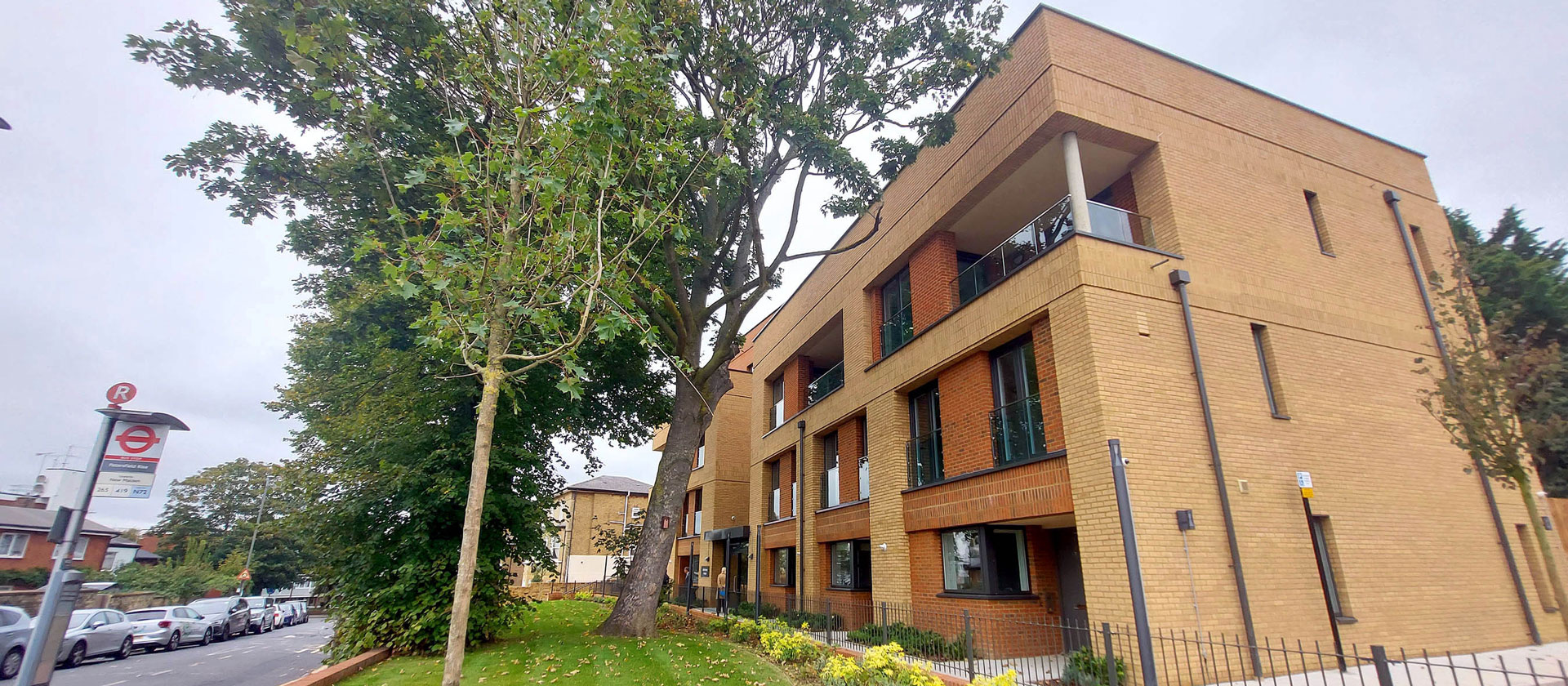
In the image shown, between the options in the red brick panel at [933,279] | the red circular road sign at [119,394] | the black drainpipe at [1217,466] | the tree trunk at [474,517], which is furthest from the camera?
the red brick panel at [933,279]

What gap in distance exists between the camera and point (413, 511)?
36.2 ft

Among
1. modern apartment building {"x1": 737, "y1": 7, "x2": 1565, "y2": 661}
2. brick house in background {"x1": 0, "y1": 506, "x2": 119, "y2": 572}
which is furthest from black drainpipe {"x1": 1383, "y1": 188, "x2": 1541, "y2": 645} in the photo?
brick house in background {"x1": 0, "y1": 506, "x2": 119, "y2": 572}

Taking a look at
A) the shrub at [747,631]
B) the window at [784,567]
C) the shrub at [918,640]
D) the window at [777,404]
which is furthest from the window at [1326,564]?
the window at [777,404]

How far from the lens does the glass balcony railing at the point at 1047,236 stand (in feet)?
32.5

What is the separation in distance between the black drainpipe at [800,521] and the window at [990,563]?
19.7 feet

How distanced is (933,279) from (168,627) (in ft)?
72.5

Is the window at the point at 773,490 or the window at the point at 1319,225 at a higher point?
the window at the point at 1319,225

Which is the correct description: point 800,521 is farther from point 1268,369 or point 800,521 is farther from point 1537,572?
point 1537,572

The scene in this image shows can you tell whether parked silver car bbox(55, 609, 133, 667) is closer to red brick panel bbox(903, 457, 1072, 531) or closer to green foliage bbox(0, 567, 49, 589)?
red brick panel bbox(903, 457, 1072, 531)

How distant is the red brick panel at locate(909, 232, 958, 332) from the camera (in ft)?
43.6

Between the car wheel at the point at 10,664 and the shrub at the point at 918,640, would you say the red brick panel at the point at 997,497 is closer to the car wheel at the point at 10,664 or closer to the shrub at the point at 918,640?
the shrub at the point at 918,640

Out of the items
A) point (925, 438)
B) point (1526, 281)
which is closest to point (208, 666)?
point (925, 438)

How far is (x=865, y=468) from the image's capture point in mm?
15727

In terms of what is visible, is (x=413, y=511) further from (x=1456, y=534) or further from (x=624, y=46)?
(x=1456, y=534)
